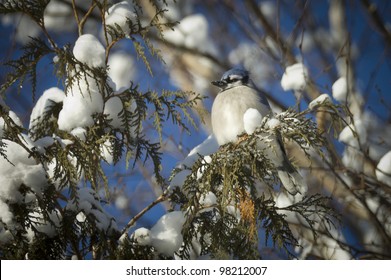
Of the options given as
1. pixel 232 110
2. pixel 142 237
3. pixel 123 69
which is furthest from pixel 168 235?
pixel 123 69

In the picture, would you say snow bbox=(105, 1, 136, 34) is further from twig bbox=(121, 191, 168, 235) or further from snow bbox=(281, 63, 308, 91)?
snow bbox=(281, 63, 308, 91)

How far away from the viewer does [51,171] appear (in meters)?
1.65

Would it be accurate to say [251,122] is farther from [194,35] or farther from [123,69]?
[194,35]

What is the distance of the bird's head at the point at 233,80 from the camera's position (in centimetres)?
257

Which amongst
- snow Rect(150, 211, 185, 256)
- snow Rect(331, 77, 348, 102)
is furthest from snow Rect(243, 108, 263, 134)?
snow Rect(331, 77, 348, 102)

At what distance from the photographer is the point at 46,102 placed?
1.75 metres

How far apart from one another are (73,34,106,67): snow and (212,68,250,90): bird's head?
3.50 feet

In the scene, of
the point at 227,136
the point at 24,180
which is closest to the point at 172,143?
the point at 227,136

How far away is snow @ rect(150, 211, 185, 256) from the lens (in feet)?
4.83

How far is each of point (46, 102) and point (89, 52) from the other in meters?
0.33

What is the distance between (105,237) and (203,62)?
278 cm
